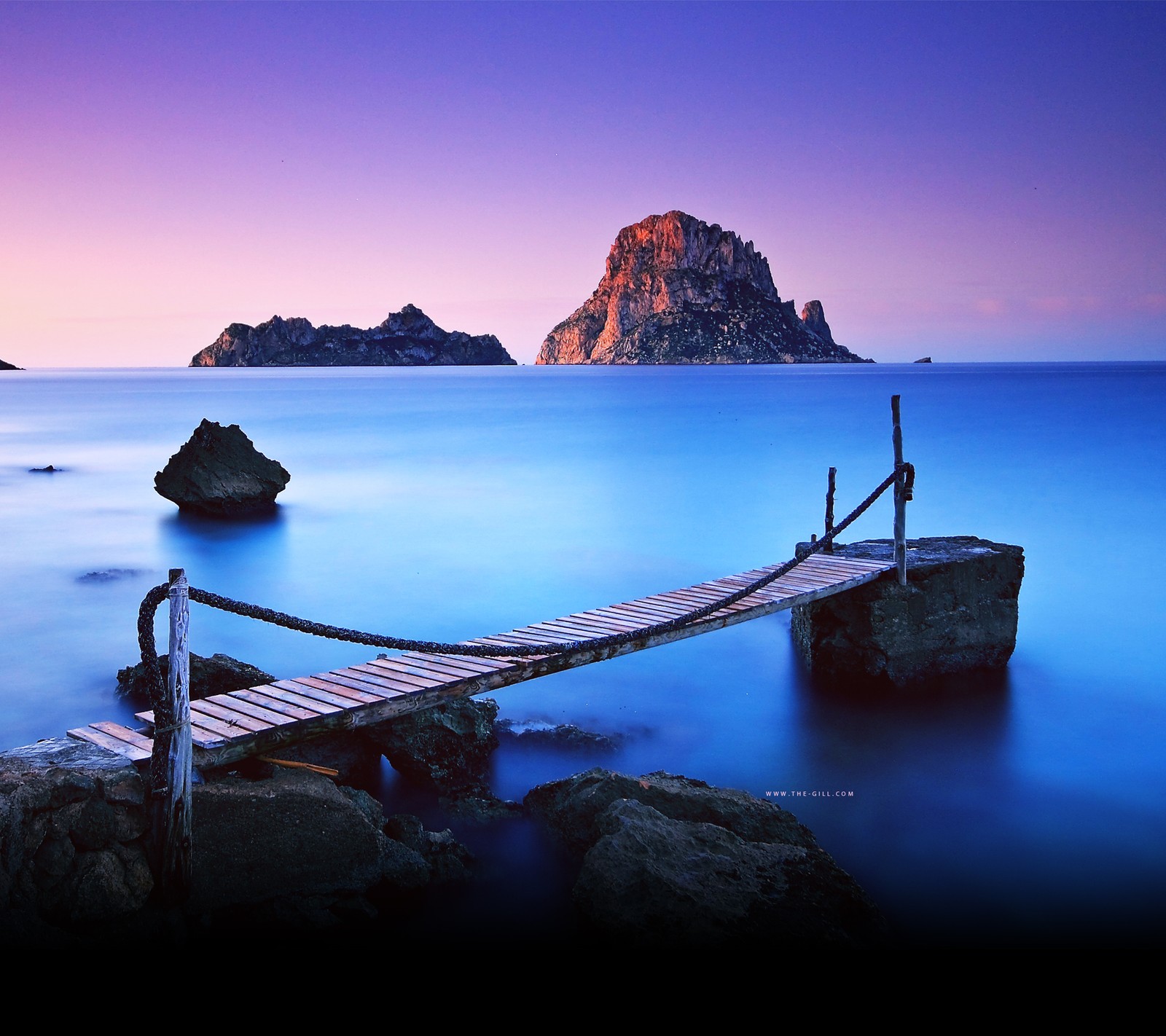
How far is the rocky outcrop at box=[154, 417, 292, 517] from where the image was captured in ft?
51.3

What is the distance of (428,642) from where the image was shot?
6535mm

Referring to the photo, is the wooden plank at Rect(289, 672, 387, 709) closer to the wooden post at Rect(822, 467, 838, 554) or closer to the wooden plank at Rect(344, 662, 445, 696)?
the wooden plank at Rect(344, 662, 445, 696)

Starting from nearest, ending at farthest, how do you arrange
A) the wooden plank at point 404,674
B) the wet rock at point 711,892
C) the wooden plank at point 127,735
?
the wet rock at point 711,892
the wooden plank at point 127,735
the wooden plank at point 404,674

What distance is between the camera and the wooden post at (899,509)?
26.2 feet

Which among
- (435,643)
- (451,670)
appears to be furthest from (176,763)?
(435,643)

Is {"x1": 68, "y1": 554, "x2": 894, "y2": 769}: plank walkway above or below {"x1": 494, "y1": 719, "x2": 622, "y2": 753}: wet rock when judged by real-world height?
above

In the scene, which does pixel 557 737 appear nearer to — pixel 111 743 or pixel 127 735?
pixel 127 735

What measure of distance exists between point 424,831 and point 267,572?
334 inches

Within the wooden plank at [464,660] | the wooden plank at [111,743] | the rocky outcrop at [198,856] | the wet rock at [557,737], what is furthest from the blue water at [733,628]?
the wooden plank at [111,743]

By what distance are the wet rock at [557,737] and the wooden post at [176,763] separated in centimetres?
317

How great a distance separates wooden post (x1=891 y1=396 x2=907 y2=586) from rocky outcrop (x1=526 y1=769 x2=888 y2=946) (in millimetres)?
3180

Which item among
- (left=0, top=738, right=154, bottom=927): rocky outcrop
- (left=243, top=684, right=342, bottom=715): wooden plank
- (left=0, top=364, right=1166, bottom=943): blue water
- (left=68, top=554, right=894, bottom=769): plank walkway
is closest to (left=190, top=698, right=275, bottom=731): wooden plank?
(left=68, top=554, right=894, bottom=769): plank walkway

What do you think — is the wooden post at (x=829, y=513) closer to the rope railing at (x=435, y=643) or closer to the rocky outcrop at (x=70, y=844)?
the rope railing at (x=435, y=643)

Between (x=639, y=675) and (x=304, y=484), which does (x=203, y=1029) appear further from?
(x=304, y=484)
